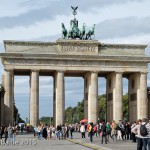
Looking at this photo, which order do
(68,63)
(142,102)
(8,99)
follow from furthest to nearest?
1. (142,102)
2. (68,63)
3. (8,99)

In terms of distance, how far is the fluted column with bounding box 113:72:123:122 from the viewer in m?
101

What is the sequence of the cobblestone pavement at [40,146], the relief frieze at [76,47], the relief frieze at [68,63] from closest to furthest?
the cobblestone pavement at [40,146] → the relief frieze at [68,63] → the relief frieze at [76,47]

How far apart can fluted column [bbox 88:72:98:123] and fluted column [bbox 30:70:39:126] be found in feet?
35.0

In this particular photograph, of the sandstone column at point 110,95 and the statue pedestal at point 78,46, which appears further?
the sandstone column at point 110,95

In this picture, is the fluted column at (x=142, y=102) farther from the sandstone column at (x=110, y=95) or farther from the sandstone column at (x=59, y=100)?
the sandstone column at (x=59, y=100)

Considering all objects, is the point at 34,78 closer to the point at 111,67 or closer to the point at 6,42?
the point at 6,42

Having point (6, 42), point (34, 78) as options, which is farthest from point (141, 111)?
point (6, 42)

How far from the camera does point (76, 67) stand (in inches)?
3930

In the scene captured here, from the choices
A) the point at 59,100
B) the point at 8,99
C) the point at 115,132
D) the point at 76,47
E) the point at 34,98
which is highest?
the point at 76,47

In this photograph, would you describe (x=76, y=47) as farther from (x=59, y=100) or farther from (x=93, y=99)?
(x=59, y=100)

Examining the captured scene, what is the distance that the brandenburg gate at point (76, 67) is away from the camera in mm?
97188

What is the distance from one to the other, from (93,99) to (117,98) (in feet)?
16.4

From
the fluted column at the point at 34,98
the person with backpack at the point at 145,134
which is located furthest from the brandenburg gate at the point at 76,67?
the person with backpack at the point at 145,134

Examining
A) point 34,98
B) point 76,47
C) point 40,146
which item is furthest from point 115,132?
point 76,47
